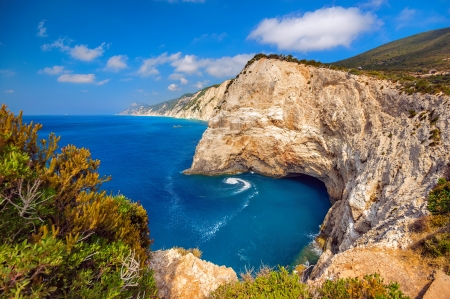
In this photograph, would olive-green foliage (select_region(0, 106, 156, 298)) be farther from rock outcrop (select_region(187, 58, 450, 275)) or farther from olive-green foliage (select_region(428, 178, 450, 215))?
olive-green foliage (select_region(428, 178, 450, 215))

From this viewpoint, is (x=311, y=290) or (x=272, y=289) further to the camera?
(x=311, y=290)

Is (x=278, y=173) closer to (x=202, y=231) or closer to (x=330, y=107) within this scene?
(x=330, y=107)

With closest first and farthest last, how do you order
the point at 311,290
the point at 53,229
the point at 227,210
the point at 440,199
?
the point at 53,229
the point at 311,290
the point at 440,199
the point at 227,210

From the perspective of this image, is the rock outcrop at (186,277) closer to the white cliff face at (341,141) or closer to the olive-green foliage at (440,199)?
the white cliff face at (341,141)

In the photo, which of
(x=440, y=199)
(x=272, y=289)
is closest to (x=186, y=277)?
(x=272, y=289)

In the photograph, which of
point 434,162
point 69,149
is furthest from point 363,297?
point 434,162

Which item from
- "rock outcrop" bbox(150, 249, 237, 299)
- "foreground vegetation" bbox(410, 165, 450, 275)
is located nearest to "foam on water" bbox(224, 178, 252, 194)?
"rock outcrop" bbox(150, 249, 237, 299)

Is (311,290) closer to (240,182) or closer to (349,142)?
(349,142)
